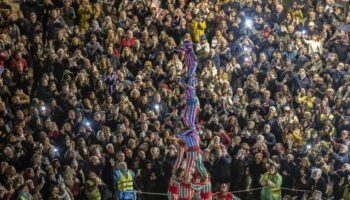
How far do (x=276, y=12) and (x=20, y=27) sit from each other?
8847 millimetres

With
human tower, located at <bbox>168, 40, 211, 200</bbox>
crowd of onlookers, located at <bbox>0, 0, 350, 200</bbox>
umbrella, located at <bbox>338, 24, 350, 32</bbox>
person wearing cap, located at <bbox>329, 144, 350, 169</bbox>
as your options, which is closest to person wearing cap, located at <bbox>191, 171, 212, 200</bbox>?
human tower, located at <bbox>168, 40, 211, 200</bbox>

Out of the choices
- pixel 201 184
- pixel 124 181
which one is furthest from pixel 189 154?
pixel 124 181

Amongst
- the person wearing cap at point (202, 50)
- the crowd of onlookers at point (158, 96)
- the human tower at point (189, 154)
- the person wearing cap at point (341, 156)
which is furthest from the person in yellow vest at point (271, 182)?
the person wearing cap at point (202, 50)

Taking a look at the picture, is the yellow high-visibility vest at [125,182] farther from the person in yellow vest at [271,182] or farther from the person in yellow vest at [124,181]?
the person in yellow vest at [271,182]

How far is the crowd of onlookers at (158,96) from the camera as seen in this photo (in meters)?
22.6

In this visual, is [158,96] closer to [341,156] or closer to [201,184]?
[341,156]

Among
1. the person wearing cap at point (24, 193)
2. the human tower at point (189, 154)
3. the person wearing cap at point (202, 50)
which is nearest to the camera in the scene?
the human tower at point (189, 154)

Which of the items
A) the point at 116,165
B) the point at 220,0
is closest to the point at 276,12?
the point at 220,0

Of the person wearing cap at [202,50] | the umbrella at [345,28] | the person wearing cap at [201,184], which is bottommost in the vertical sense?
the person wearing cap at [201,184]

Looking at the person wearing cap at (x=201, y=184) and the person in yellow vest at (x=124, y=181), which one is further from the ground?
the person in yellow vest at (x=124, y=181)

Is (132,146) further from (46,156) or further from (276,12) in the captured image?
(276,12)

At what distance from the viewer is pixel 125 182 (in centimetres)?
2233

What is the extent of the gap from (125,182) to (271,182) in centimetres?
373

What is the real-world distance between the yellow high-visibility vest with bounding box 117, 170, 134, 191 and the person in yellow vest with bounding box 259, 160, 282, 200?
3.43 meters
